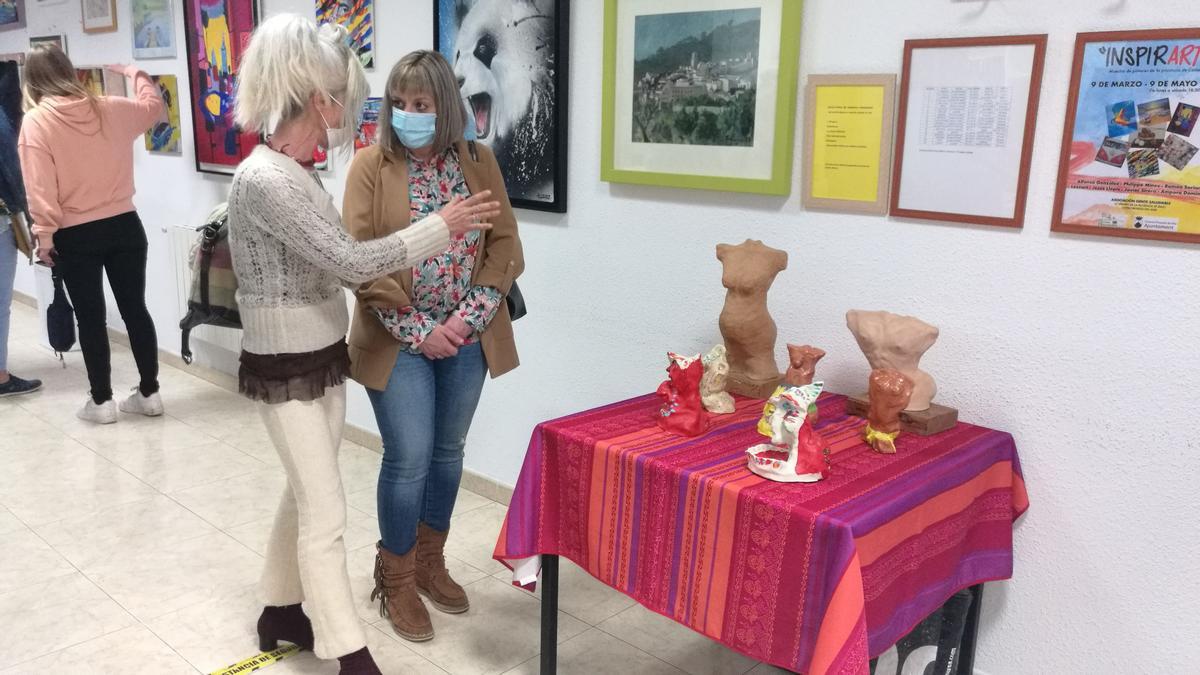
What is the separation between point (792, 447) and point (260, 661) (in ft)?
4.62

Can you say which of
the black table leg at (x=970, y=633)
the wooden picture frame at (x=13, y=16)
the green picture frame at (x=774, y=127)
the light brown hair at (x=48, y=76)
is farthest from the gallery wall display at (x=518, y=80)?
the wooden picture frame at (x=13, y=16)

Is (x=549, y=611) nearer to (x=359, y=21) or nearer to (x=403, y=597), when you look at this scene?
(x=403, y=597)

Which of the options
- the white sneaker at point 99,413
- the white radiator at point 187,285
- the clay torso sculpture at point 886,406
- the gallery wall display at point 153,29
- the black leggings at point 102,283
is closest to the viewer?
the clay torso sculpture at point 886,406

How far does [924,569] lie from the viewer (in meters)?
1.65

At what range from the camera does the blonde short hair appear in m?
1.68

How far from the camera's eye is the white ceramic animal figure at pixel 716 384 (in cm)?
194

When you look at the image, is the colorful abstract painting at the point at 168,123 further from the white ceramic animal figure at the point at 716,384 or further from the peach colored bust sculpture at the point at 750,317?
the white ceramic animal figure at the point at 716,384

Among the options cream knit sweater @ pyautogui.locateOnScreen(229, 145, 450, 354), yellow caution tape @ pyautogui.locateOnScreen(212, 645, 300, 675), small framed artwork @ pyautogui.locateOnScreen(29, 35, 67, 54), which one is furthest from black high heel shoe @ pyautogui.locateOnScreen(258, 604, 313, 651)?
small framed artwork @ pyautogui.locateOnScreen(29, 35, 67, 54)

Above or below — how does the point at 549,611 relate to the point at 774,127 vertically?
below

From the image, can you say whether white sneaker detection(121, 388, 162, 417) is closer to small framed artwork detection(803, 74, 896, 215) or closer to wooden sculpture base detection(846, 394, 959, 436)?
small framed artwork detection(803, 74, 896, 215)

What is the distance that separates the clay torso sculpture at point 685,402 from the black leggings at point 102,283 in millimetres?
2865

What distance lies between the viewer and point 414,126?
6.48 feet

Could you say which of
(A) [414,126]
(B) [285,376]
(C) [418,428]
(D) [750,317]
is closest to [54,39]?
(A) [414,126]

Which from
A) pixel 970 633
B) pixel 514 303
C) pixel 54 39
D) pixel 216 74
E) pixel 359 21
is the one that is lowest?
pixel 970 633
